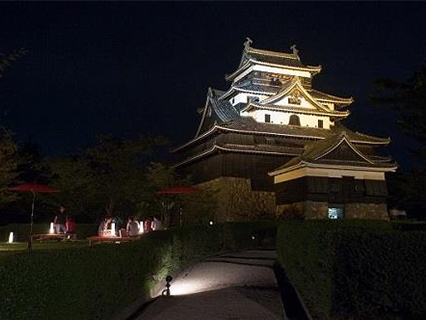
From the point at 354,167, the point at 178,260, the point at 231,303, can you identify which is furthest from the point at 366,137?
the point at 231,303

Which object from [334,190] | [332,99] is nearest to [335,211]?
[334,190]

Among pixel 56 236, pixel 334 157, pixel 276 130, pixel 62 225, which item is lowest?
pixel 56 236

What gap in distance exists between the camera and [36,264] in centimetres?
580

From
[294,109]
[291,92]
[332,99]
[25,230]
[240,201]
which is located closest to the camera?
[25,230]

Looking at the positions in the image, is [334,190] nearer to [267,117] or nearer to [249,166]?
[249,166]

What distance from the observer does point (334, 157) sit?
31.4 metres

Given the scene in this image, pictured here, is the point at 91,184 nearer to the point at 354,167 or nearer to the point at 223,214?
the point at 223,214

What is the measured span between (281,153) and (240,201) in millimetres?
4812

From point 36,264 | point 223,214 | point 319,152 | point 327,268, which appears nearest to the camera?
point 36,264

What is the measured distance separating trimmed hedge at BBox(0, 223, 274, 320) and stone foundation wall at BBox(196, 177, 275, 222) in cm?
1818

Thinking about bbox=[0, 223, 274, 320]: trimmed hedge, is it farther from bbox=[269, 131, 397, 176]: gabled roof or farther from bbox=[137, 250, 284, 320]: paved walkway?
bbox=[269, 131, 397, 176]: gabled roof

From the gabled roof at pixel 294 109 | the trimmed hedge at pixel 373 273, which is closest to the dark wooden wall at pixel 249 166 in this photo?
the gabled roof at pixel 294 109

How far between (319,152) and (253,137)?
6042 mm

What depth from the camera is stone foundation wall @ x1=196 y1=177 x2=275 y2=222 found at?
3372 cm
